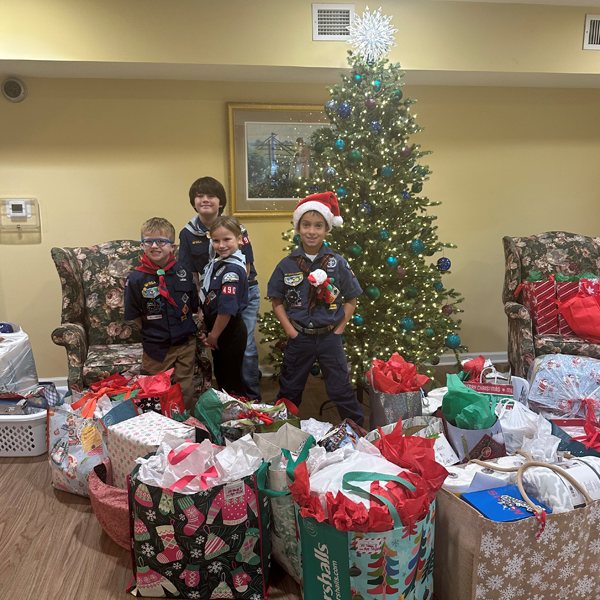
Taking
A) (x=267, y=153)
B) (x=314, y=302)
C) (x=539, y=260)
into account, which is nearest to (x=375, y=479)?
(x=314, y=302)

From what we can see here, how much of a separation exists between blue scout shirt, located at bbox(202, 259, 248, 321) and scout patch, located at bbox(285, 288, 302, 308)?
0.23 metres

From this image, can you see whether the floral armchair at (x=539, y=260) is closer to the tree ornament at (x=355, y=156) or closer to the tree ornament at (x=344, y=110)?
the tree ornament at (x=355, y=156)

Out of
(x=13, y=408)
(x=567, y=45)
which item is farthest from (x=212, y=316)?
(x=567, y=45)

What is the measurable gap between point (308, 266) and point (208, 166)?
1563 millimetres

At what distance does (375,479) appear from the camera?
143cm

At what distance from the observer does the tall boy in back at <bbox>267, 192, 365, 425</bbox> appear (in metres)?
2.48

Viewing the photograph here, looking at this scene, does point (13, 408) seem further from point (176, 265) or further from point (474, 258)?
point (474, 258)

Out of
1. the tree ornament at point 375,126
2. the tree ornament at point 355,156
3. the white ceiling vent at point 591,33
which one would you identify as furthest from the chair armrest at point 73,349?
the white ceiling vent at point 591,33

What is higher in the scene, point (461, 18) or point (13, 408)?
point (461, 18)

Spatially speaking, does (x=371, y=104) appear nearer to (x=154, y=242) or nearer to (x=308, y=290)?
(x=308, y=290)

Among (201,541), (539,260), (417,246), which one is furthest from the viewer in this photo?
(539,260)

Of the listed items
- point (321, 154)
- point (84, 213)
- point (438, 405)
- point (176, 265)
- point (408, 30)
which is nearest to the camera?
point (438, 405)

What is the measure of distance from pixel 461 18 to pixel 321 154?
4.72 feet

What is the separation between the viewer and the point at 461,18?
334 centimetres
